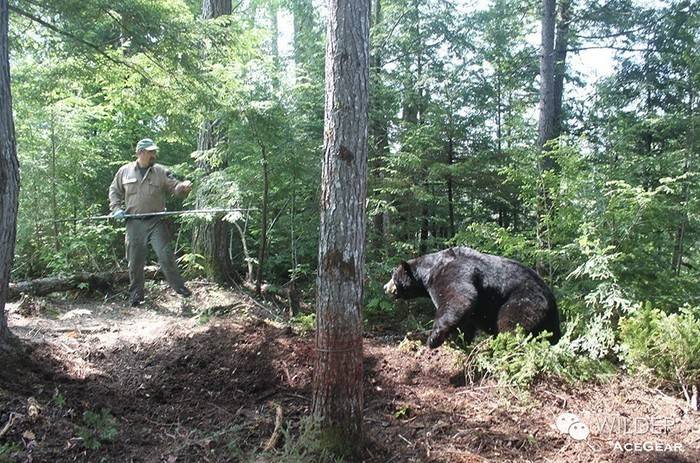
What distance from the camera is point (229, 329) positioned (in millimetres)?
5250

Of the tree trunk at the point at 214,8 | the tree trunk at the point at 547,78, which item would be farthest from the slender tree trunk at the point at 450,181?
the tree trunk at the point at 214,8

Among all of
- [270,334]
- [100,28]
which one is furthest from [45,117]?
[270,334]

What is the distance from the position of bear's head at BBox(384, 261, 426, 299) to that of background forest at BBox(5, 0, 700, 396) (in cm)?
97

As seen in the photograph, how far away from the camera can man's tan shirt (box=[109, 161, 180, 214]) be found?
7.20 meters

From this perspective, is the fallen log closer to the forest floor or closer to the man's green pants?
the man's green pants

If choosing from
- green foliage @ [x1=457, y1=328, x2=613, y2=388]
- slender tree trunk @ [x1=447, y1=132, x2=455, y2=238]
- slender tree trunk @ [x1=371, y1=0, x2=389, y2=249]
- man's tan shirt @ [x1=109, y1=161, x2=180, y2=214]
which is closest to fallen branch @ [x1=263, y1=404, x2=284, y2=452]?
green foliage @ [x1=457, y1=328, x2=613, y2=388]

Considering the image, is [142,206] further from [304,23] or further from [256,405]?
[304,23]

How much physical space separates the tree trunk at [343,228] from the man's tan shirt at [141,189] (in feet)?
15.8

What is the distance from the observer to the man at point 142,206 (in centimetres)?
719

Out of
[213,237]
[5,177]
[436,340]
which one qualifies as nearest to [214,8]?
[213,237]

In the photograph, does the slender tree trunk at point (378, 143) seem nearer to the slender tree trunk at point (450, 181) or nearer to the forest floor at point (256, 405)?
the slender tree trunk at point (450, 181)

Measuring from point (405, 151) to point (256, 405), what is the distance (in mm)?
6234

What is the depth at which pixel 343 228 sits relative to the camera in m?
3.14

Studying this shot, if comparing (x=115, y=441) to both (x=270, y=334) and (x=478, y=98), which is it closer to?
(x=270, y=334)
